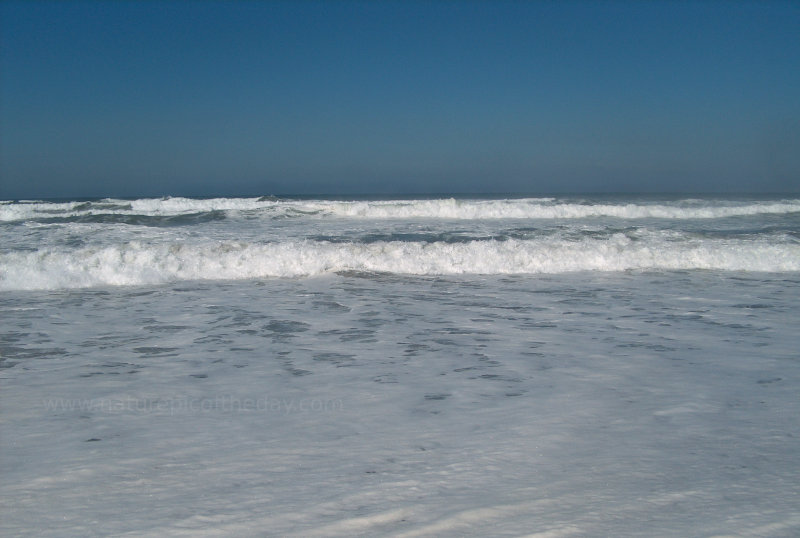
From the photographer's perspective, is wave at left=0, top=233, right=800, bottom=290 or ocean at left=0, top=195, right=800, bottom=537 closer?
ocean at left=0, top=195, right=800, bottom=537

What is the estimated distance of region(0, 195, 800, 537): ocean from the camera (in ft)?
7.47

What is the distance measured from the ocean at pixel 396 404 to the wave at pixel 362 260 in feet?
0.51

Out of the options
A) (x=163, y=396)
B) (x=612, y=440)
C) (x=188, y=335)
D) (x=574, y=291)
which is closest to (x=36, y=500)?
(x=163, y=396)

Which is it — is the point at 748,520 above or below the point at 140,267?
below

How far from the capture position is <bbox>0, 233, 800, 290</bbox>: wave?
28.8 ft

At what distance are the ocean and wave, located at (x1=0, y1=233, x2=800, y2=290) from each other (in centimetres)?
15

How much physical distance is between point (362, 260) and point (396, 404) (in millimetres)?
6312

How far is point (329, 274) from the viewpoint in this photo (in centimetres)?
908

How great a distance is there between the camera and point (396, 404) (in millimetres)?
3549

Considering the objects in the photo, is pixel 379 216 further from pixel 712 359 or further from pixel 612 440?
pixel 612 440

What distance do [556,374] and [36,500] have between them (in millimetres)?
3133

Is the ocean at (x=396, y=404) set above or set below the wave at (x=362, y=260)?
below

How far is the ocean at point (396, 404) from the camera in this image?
2277 millimetres

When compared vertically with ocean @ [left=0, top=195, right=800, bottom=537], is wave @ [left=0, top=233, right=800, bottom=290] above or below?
above
